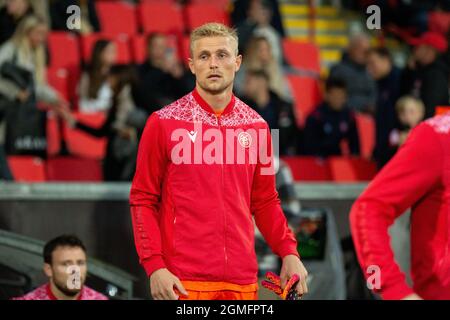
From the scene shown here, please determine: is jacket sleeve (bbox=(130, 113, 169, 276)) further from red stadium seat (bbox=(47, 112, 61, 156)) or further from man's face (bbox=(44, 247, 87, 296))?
red stadium seat (bbox=(47, 112, 61, 156))

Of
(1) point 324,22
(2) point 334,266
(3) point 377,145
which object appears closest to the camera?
(2) point 334,266

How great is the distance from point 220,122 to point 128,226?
1.93 m

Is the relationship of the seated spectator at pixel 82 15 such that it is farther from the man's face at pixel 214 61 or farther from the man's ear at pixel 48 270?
the man's face at pixel 214 61

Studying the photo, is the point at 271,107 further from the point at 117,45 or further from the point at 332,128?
the point at 117,45

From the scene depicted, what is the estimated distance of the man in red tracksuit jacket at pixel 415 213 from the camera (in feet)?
11.7

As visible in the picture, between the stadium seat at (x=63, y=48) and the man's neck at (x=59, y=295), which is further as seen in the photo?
the stadium seat at (x=63, y=48)

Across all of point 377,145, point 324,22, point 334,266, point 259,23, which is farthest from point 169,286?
point 324,22

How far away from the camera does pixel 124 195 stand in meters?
6.01

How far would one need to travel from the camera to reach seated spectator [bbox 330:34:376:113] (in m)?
10.8

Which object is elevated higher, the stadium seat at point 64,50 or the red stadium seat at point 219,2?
the red stadium seat at point 219,2

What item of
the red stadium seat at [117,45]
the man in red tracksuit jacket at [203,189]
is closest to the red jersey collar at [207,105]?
the man in red tracksuit jacket at [203,189]

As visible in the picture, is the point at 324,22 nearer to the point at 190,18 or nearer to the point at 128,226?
the point at 190,18

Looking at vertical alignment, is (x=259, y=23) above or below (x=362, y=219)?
above

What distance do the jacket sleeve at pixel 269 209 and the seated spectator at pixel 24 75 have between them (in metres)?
3.80
